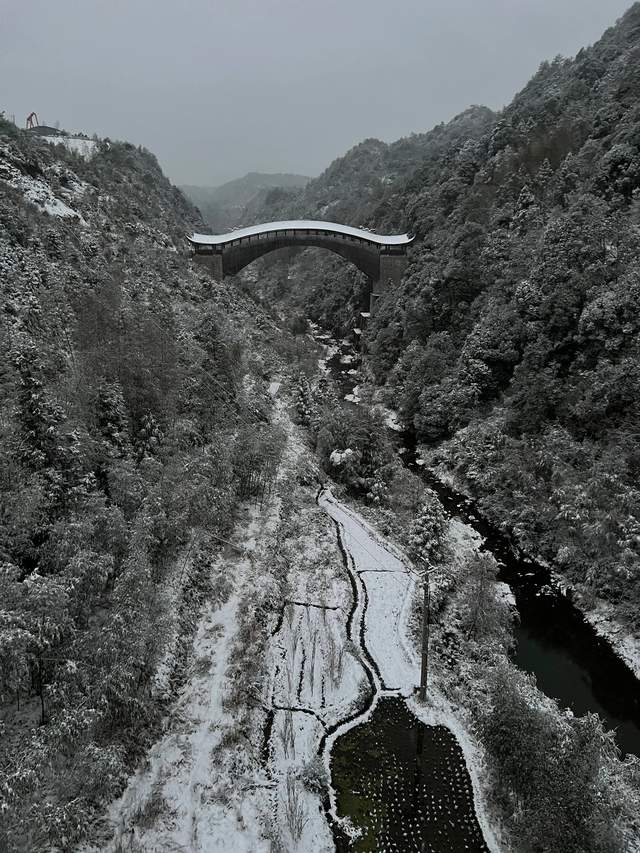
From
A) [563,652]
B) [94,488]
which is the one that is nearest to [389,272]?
[563,652]

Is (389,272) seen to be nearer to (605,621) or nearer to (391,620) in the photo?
(605,621)

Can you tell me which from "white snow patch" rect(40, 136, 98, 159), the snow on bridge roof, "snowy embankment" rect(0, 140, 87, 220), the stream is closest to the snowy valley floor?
the stream

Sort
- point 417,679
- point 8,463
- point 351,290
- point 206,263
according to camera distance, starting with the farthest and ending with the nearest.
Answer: point 351,290 < point 206,263 < point 417,679 < point 8,463

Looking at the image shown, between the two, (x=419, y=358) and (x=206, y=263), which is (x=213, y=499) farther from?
(x=206, y=263)

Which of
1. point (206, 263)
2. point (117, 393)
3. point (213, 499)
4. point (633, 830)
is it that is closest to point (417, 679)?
point (633, 830)

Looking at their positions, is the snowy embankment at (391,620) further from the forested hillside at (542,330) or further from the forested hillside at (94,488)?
the forested hillside at (94,488)

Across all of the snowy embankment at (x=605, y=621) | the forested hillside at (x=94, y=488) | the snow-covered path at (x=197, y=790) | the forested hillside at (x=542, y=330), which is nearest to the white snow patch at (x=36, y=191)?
the forested hillside at (x=94, y=488)

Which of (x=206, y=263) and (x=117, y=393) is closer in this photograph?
(x=117, y=393)
